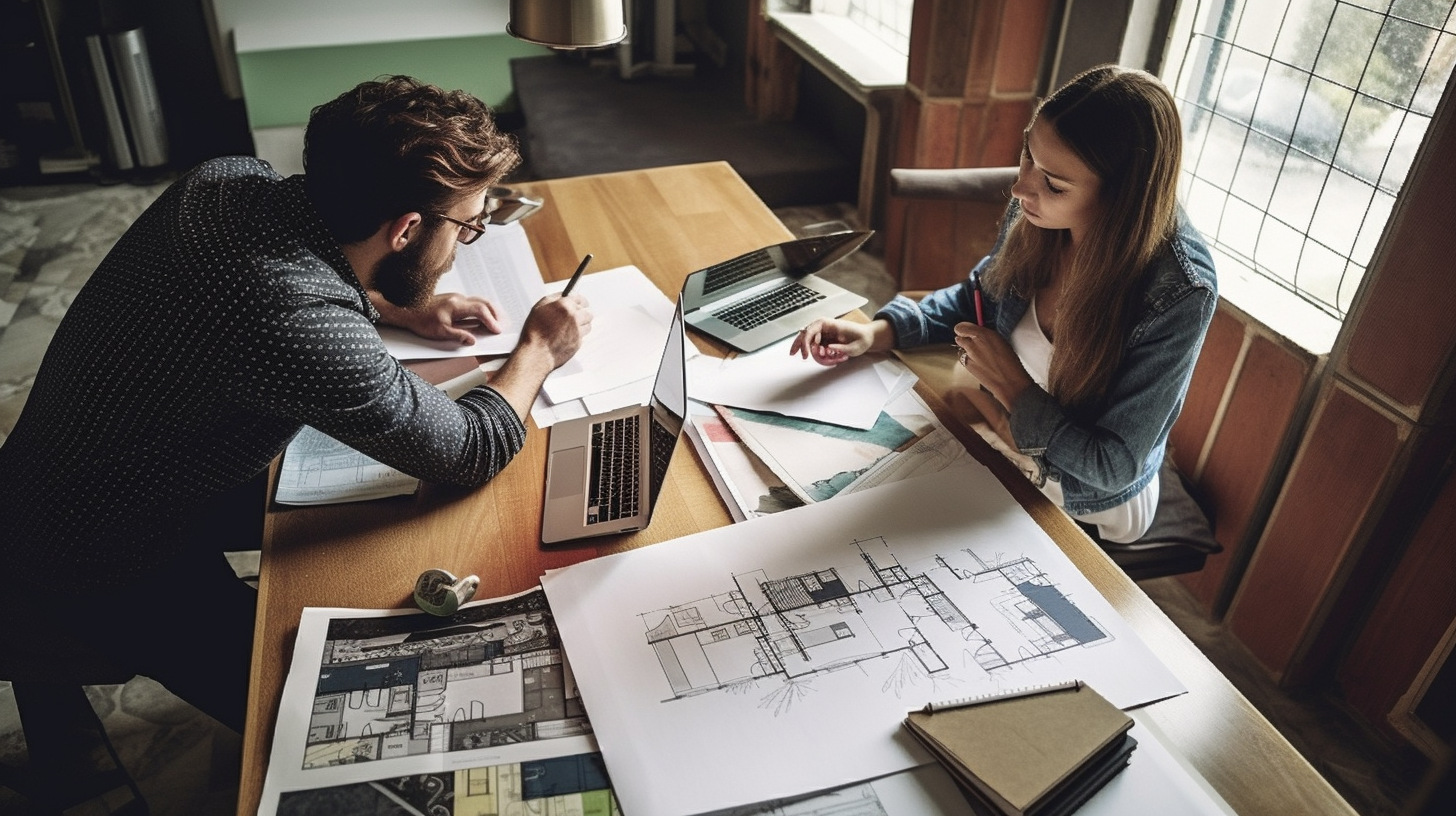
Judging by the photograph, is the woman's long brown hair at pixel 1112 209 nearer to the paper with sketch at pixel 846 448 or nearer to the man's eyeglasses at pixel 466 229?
the paper with sketch at pixel 846 448

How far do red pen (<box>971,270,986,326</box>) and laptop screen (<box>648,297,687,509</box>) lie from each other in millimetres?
599

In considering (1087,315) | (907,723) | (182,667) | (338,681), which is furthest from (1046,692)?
(182,667)

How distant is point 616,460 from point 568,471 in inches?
2.6

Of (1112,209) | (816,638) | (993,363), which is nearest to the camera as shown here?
(816,638)

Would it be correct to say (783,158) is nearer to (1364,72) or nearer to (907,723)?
(1364,72)

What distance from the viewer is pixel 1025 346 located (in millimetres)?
1555

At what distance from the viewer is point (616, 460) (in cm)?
128

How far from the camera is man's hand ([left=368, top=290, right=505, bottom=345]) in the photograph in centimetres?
156

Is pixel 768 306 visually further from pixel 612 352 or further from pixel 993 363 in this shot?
pixel 993 363

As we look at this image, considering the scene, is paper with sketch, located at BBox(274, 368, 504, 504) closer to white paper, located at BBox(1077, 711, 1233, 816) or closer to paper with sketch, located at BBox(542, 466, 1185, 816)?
paper with sketch, located at BBox(542, 466, 1185, 816)

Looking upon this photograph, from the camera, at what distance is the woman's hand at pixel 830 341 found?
1.50 m

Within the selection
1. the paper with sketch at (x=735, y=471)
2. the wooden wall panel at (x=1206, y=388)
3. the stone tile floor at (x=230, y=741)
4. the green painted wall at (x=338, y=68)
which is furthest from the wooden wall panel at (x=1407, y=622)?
the green painted wall at (x=338, y=68)

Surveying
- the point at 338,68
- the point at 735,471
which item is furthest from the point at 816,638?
the point at 338,68

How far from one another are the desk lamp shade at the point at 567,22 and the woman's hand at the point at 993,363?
0.69m
